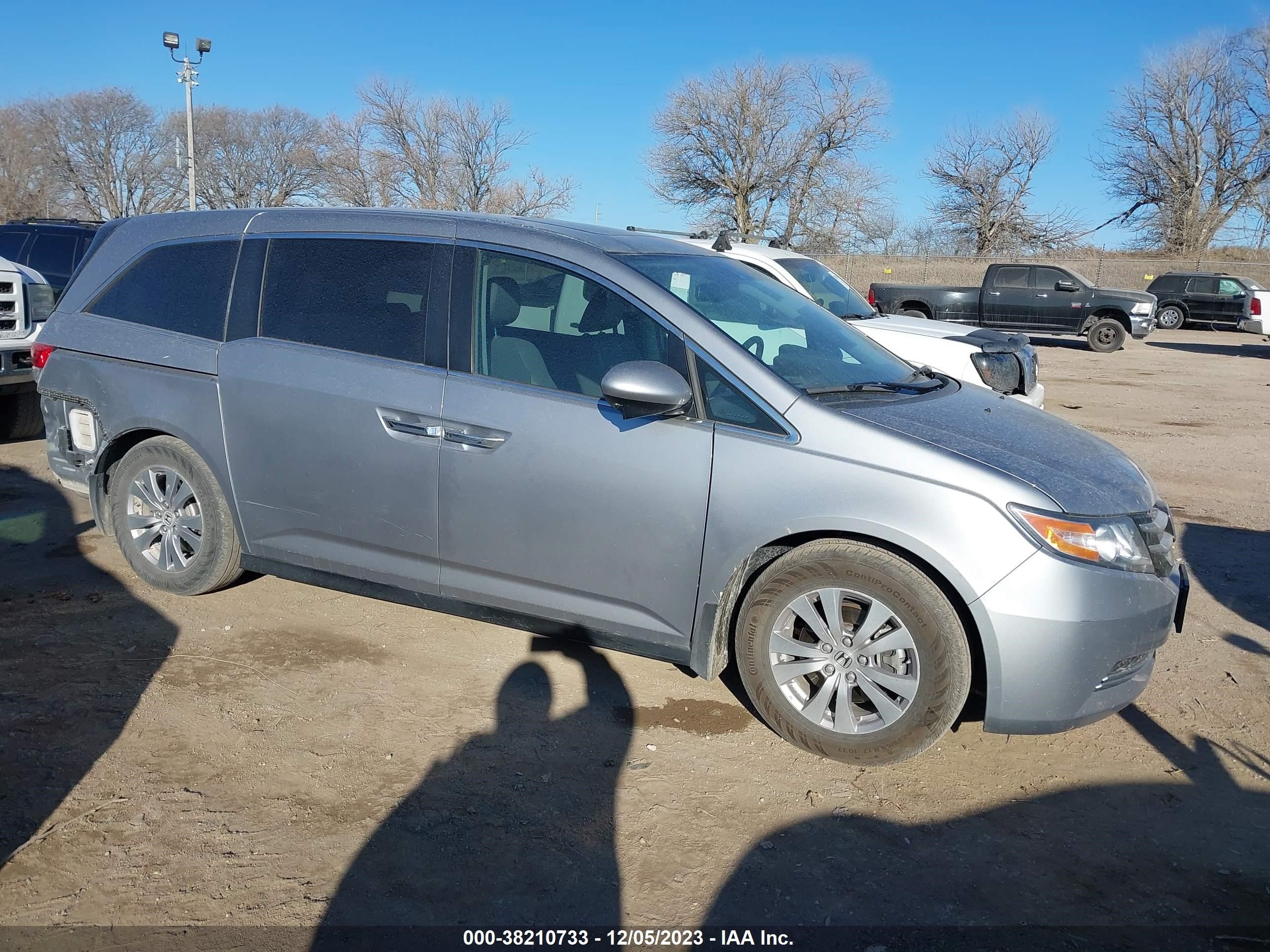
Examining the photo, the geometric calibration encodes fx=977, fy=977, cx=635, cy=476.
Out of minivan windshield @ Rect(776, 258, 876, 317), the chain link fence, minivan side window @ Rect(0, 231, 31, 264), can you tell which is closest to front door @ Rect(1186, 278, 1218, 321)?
the chain link fence

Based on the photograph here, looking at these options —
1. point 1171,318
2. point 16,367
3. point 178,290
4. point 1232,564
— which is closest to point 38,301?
point 16,367

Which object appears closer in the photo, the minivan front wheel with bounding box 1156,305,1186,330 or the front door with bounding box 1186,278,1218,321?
the front door with bounding box 1186,278,1218,321

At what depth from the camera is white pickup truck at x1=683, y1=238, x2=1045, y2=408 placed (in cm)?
851

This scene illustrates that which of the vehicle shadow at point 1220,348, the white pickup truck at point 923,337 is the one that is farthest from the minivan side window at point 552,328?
the vehicle shadow at point 1220,348

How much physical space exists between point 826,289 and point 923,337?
1556 millimetres

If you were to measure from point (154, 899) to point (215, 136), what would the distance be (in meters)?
53.1

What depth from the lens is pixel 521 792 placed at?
11.0 ft

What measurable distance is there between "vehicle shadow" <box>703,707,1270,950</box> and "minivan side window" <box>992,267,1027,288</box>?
21603 millimetres

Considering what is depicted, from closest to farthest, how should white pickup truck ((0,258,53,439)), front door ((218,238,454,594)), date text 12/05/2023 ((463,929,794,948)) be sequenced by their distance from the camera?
date text 12/05/2023 ((463,929,794,948)) → front door ((218,238,454,594)) → white pickup truck ((0,258,53,439))

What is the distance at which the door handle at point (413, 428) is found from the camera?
4020 mm

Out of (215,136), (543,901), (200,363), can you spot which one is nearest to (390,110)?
(215,136)

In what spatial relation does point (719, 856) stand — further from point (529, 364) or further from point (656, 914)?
point (529, 364)

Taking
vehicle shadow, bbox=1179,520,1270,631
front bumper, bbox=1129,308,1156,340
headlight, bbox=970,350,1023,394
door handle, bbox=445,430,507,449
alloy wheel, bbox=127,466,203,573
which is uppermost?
door handle, bbox=445,430,507,449

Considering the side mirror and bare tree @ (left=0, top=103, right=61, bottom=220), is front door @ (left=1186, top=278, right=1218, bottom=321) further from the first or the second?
bare tree @ (left=0, top=103, right=61, bottom=220)
